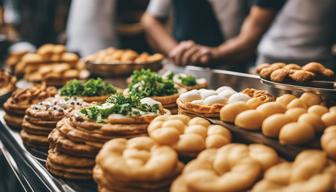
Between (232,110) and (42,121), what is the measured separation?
1.03 metres

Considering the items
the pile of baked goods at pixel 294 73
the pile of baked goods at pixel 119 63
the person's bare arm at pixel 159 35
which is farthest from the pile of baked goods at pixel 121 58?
the pile of baked goods at pixel 294 73

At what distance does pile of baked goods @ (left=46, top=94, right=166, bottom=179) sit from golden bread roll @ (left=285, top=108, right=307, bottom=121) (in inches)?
22.0

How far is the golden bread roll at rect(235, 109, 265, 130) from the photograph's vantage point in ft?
4.92

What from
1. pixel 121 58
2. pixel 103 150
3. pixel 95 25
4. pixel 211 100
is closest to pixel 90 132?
pixel 103 150

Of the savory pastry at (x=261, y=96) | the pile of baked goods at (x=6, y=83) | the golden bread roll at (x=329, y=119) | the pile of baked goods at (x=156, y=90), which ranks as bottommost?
the pile of baked goods at (x=6, y=83)

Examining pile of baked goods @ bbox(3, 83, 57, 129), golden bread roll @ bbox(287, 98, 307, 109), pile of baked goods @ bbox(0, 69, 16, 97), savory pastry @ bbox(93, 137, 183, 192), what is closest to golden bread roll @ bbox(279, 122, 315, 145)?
golden bread roll @ bbox(287, 98, 307, 109)

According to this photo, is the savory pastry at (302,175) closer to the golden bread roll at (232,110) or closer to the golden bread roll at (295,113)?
the golden bread roll at (295,113)

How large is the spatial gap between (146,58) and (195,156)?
86.5 inches

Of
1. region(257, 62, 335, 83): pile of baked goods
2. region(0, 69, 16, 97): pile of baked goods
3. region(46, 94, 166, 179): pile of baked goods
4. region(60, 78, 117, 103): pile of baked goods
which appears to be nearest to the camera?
region(46, 94, 166, 179): pile of baked goods

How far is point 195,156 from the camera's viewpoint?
1484 millimetres

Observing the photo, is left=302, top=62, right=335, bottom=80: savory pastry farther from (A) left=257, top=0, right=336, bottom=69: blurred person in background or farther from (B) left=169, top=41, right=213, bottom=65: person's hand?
(A) left=257, top=0, right=336, bottom=69: blurred person in background

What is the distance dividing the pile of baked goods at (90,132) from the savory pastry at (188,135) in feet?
0.43

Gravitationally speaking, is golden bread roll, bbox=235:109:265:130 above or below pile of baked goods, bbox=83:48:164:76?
above

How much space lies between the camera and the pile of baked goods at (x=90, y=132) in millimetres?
1643
